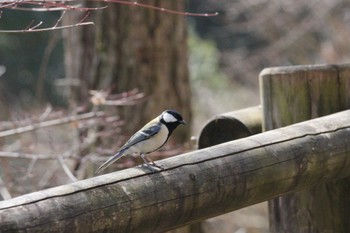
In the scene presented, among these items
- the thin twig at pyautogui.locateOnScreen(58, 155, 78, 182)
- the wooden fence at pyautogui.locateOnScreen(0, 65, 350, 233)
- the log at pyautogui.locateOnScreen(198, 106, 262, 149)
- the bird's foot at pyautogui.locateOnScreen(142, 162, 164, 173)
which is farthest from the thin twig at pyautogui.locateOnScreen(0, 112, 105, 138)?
the bird's foot at pyautogui.locateOnScreen(142, 162, 164, 173)

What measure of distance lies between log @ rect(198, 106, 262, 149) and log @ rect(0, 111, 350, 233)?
0.54 metres

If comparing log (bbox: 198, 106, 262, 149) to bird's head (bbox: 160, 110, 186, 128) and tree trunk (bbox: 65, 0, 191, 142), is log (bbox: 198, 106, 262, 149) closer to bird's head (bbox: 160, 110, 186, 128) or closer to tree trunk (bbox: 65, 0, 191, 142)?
bird's head (bbox: 160, 110, 186, 128)

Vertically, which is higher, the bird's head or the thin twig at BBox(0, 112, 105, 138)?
the bird's head

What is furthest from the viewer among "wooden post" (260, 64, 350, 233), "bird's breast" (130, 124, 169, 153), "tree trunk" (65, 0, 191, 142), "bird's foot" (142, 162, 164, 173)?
"tree trunk" (65, 0, 191, 142)

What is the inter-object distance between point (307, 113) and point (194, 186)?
4.26 ft

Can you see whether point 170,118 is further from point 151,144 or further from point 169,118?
point 151,144

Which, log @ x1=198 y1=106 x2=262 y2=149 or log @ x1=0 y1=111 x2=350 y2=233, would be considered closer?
log @ x1=0 y1=111 x2=350 y2=233

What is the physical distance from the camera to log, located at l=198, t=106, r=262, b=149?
4.19 meters

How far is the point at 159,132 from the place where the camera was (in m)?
3.70

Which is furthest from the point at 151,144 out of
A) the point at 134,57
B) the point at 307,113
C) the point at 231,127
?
the point at 134,57

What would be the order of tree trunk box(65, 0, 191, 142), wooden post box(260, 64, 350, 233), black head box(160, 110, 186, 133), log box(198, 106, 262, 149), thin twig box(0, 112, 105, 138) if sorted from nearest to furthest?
1. black head box(160, 110, 186, 133)
2. wooden post box(260, 64, 350, 233)
3. log box(198, 106, 262, 149)
4. thin twig box(0, 112, 105, 138)
5. tree trunk box(65, 0, 191, 142)

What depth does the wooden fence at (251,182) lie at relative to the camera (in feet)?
7.80

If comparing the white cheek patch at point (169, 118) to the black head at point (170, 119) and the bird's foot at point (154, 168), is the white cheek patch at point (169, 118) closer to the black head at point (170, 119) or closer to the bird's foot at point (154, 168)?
the black head at point (170, 119)

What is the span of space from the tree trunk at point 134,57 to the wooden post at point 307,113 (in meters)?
2.37
